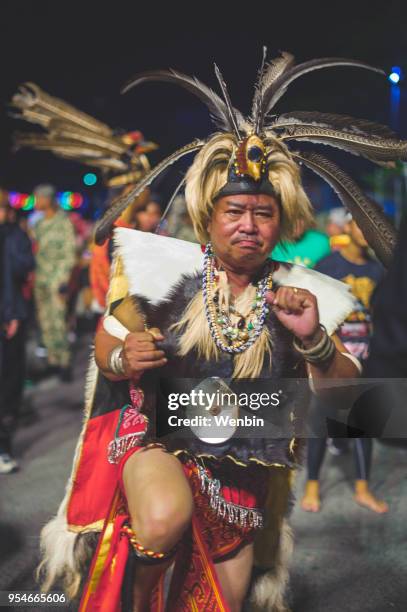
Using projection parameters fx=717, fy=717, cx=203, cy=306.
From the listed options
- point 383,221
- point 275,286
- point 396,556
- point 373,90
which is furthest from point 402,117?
point 396,556

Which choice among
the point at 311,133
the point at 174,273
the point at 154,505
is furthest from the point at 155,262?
the point at 154,505

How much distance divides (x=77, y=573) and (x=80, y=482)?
33 cm

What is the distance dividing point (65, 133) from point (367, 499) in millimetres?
2493

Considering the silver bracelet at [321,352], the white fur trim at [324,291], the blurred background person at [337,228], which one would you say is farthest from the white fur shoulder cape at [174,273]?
the blurred background person at [337,228]

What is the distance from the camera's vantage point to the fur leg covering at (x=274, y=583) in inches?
98.8

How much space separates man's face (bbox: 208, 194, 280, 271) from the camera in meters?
2.12

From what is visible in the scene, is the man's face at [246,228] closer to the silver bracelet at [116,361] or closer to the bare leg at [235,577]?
the silver bracelet at [116,361]

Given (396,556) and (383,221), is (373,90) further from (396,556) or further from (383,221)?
(396,556)

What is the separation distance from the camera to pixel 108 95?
9.97 feet

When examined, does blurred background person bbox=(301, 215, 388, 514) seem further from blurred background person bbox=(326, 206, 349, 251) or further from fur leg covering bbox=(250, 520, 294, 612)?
fur leg covering bbox=(250, 520, 294, 612)

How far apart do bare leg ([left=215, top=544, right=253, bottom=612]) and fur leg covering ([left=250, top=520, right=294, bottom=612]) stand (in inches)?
6.6

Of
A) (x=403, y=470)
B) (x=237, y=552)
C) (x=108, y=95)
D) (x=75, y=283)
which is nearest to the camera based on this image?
(x=237, y=552)

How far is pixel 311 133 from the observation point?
219 cm

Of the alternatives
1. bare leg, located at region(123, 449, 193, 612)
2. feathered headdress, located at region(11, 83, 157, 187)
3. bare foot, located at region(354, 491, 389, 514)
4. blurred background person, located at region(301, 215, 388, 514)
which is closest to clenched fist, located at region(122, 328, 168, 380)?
bare leg, located at region(123, 449, 193, 612)
